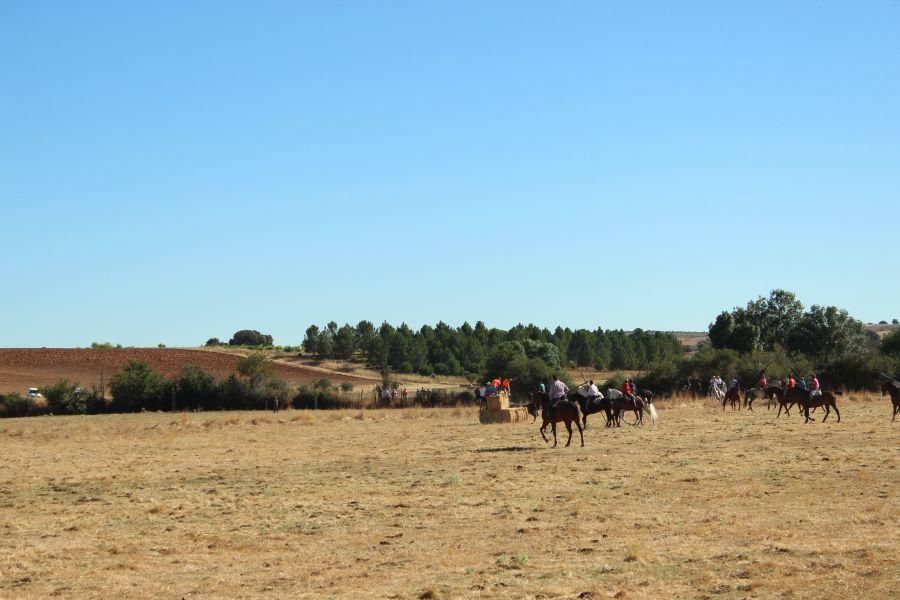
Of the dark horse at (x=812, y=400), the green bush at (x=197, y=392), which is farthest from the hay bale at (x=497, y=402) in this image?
the green bush at (x=197, y=392)

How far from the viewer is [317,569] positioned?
541 inches

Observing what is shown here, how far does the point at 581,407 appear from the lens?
34.4 meters

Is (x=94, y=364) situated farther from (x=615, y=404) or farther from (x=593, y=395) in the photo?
(x=593, y=395)

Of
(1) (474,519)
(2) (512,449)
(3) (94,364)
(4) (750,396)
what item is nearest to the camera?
(1) (474,519)

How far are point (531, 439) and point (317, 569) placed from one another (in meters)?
19.9

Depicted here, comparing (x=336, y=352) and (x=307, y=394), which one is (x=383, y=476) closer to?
(x=307, y=394)

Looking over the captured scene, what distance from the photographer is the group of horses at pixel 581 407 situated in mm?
29422

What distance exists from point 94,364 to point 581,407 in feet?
252

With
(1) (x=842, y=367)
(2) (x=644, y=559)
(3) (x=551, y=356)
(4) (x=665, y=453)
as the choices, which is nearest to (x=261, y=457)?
(4) (x=665, y=453)

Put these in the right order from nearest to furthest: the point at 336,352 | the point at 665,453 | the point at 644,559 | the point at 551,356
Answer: the point at 644,559
the point at 665,453
the point at 551,356
the point at 336,352

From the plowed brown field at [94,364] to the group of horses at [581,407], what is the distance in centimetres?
5535

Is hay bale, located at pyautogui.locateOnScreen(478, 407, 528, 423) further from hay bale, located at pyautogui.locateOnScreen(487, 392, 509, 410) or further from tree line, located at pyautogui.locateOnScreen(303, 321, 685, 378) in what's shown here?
tree line, located at pyautogui.locateOnScreen(303, 321, 685, 378)

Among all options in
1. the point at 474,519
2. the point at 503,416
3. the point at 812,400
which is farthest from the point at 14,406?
the point at 474,519

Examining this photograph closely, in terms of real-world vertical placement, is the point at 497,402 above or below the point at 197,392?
below
